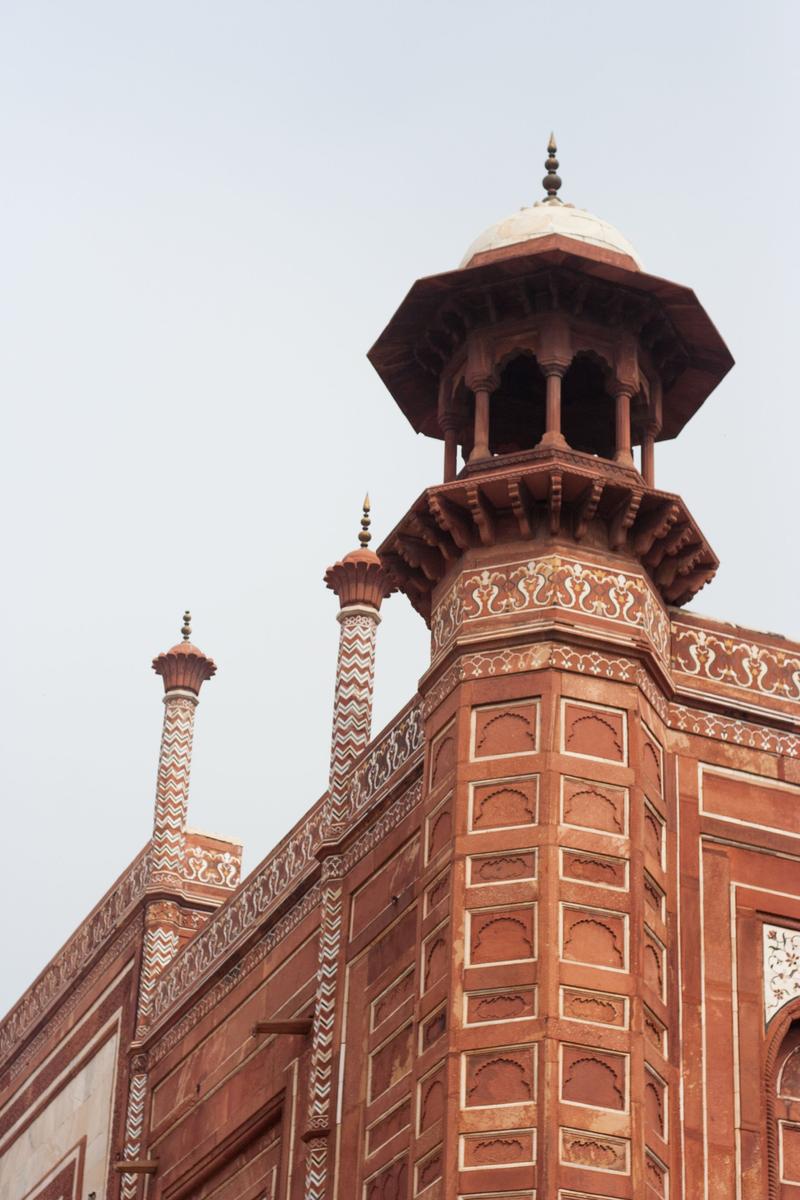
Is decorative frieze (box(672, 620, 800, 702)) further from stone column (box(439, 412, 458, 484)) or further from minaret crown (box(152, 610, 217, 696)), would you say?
minaret crown (box(152, 610, 217, 696))

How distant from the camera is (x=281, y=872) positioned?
1788 centimetres

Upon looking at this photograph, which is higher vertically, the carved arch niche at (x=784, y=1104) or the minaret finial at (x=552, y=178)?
the minaret finial at (x=552, y=178)

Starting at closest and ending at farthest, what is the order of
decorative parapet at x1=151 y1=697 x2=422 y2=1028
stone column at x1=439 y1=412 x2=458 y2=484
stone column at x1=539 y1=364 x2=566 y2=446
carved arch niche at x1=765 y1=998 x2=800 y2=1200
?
carved arch niche at x1=765 y1=998 x2=800 y2=1200
stone column at x1=539 y1=364 x2=566 y2=446
stone column at x1=439 y1=412 x2=458 y2=484
decorative parapet at x1=151 y1=697 x2=422 y2=1028

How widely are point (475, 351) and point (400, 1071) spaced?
405 cm

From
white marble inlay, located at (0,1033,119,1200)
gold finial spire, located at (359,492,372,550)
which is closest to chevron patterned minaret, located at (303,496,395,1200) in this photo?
gold finial spire, located at (359,492,372,550)

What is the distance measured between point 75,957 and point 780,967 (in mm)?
9739

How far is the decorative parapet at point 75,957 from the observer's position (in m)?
21.5

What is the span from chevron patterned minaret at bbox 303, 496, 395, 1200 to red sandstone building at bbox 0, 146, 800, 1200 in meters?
0.02

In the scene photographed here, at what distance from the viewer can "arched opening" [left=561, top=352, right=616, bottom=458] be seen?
16484 millimetres

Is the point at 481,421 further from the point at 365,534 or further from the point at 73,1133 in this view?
the point at 73,1133

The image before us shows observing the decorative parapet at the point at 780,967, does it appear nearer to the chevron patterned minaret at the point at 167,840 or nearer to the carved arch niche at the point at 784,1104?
the carved arch niche at the point at 784,1104

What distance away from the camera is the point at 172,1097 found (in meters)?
19.2

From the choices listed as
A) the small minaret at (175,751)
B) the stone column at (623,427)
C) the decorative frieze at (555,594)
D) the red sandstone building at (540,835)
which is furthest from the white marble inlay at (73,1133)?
the stone column at (623,427)

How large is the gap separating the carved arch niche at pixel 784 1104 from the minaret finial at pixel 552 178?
4.94 meters
